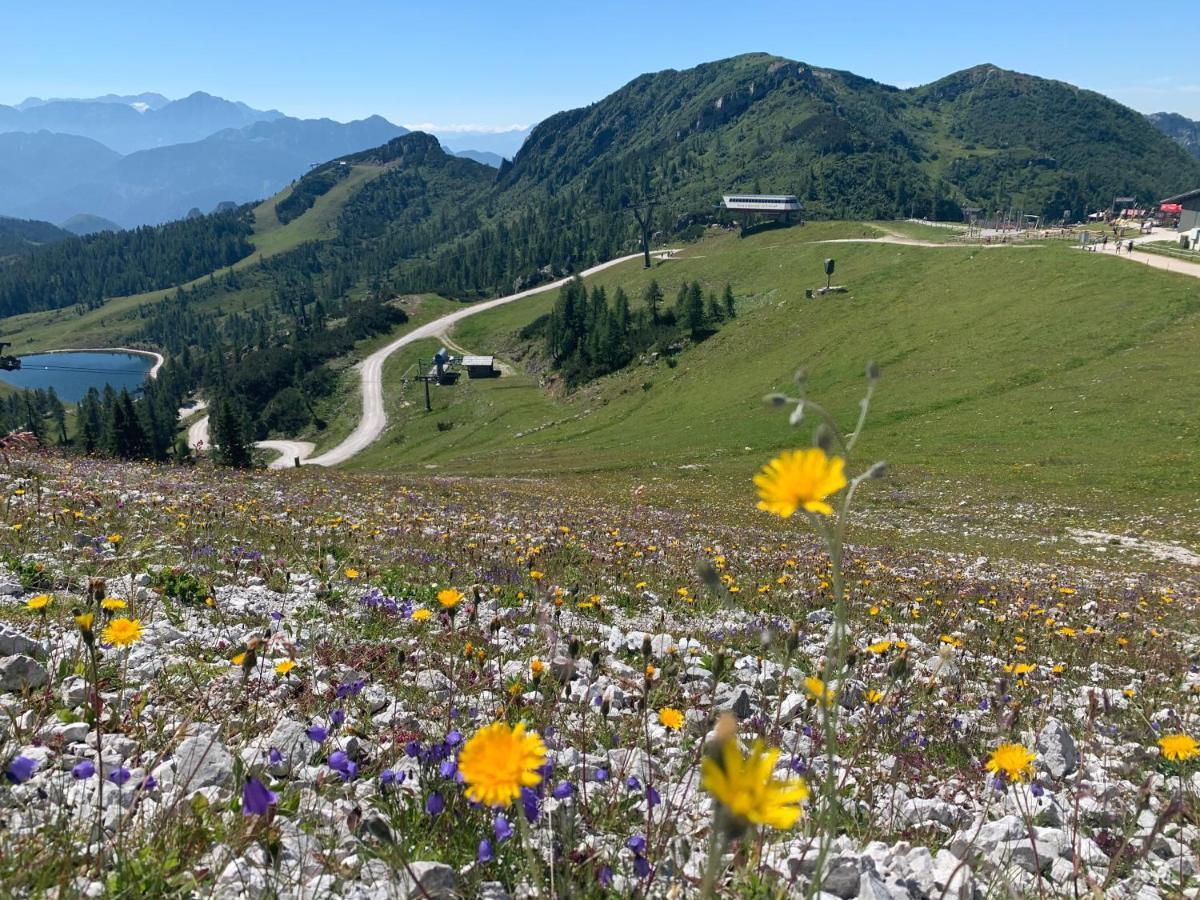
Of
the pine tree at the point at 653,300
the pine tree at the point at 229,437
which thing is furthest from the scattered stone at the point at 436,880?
the pine tree at the point at 653,300

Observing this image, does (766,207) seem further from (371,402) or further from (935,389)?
(935,389)

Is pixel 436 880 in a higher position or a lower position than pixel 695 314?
lower

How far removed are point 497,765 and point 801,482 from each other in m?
1.31

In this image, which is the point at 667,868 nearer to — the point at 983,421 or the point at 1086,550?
the point at 1086,550

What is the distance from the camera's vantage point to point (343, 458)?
9194cm

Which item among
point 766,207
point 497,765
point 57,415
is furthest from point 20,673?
point 57,415

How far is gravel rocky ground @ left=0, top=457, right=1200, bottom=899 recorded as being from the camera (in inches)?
116

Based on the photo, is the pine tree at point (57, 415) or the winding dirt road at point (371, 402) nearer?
the winding dirt road at point (371, 402)

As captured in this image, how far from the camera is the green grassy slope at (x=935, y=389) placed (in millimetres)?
37125

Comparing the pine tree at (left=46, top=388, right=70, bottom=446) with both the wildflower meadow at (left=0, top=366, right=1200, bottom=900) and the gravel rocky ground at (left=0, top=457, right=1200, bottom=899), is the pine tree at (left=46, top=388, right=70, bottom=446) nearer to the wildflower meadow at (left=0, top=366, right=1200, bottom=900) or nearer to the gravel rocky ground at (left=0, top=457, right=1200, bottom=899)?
the gravel rocky ground at (left=0, top=457, right=1200, bottom=899)

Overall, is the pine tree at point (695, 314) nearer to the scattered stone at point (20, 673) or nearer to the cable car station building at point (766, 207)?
the cable car station building at point (766, 207)

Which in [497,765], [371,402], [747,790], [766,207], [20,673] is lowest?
[371,402]

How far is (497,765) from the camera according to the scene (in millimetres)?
2172

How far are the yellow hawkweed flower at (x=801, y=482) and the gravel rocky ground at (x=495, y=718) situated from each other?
407 millimetres
